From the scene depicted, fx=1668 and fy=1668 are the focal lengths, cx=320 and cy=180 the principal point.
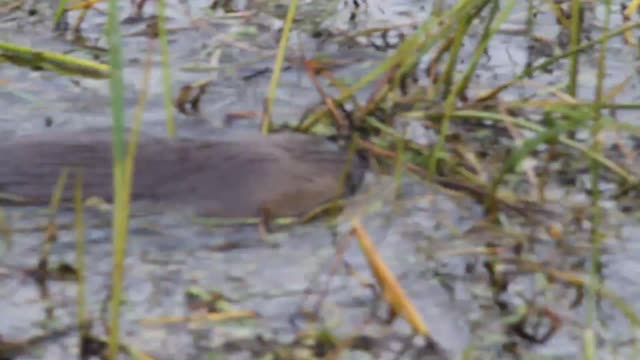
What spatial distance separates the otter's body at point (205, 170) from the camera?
7.80ft

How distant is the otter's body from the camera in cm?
238

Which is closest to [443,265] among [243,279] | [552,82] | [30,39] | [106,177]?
[243,279]

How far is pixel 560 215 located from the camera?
2.38 metres

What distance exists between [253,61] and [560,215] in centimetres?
85

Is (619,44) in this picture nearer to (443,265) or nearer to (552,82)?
(552,82)

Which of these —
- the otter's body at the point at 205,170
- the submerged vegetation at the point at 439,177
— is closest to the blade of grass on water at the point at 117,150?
the submerged vegetation at the point at 439,177

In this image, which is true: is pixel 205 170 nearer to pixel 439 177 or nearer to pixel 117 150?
pixel 439 177

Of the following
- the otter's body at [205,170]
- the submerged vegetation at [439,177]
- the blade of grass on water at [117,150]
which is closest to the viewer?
the blade of grass on water at [117,150]

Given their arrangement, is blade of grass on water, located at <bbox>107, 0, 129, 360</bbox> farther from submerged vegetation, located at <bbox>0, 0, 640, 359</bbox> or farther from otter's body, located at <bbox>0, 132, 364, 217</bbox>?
otter's body, located at <bbox>0, 132, 364, 217</bbox>

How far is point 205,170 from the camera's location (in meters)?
2.46

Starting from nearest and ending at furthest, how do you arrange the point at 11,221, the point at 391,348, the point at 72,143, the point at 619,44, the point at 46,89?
the point at 391,348, the point at 11,221, the point at 72,143, the point at 46,89, the point at 619,44

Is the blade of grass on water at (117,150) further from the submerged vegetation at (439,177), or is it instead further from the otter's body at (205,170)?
the otter's body at (205,170)

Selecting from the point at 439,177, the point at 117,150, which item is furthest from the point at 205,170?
the point at 117,150

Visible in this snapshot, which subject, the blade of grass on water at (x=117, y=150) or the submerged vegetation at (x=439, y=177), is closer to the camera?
the blade of grass on water at (x=117, y=150)
